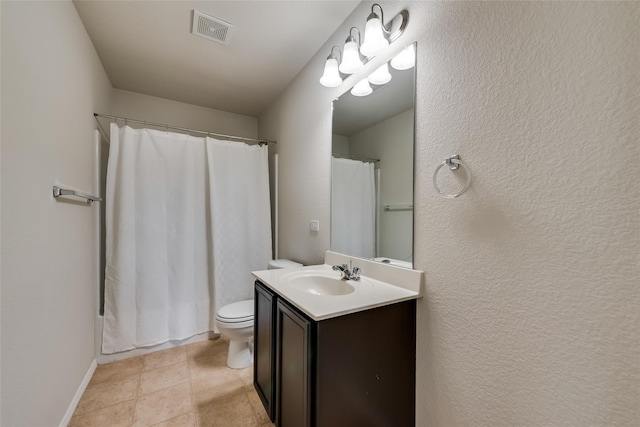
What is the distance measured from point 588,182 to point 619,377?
1.65ft

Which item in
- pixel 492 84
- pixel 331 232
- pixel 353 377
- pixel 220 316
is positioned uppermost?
pixel 492 84

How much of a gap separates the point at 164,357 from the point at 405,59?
271 cm

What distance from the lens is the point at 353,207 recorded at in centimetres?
165

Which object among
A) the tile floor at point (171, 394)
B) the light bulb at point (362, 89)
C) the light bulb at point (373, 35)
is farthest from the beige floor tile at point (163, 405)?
the light bulb at point (373, 35)

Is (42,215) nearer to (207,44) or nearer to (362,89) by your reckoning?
(207,44)

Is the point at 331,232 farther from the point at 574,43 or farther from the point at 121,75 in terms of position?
the point at 121,75

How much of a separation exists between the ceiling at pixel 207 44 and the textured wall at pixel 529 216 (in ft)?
2.55

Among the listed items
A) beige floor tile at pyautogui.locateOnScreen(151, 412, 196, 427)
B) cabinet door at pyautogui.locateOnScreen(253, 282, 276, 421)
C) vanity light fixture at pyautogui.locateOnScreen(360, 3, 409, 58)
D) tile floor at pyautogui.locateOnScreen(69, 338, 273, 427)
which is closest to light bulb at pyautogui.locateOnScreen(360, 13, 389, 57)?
vanity light fixture at pyautogui.locateOnScreen(360, 3, 409, 58)

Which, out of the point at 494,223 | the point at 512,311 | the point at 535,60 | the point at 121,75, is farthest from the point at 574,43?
the point at 121,75

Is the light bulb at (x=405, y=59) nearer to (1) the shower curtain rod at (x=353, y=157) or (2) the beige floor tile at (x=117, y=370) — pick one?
(1) the shower curtain rod at (x=353, y=157)

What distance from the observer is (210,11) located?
1581 millimetres

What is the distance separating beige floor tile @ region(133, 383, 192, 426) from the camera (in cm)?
143

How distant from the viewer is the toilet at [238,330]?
181cm

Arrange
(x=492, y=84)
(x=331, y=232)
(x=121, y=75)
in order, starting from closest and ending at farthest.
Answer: (x=492, y=84), (x=331, y=232), (x=121, y=75)
